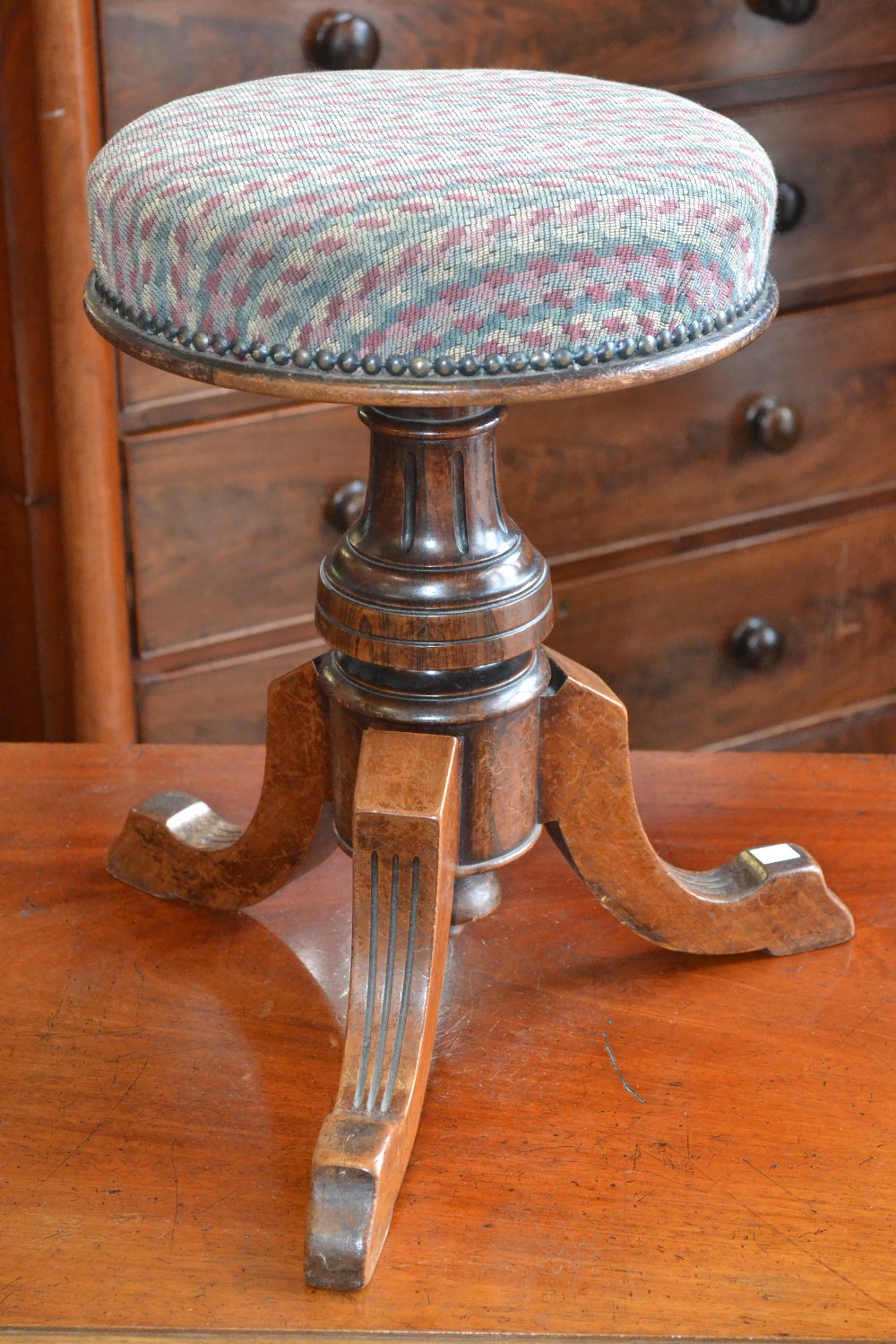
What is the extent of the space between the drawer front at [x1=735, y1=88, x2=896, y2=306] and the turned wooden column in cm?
58

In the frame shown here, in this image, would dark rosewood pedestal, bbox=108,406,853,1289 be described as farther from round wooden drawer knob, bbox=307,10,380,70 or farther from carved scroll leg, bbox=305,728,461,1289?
round wooden drawer knob, bbox=307,10,380,70

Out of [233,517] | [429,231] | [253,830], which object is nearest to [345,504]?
[233,517]

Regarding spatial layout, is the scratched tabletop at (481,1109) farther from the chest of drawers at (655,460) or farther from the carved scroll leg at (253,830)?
the chest of drawers at (655,460)

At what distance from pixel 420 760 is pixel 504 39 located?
1.89 feet

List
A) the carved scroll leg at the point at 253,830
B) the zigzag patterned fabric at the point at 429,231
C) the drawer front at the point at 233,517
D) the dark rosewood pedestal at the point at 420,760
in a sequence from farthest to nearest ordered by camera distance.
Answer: the drawer front at the point at 233,517
the carved scroll leg at the point at 253,830
the dark rosewood pedestal at the point at 420,760
the zigzag patterned fabric at the point at 429,231

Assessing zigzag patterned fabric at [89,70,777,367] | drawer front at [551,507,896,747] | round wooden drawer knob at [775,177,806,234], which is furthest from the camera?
drawer front at [551,507,896,747]

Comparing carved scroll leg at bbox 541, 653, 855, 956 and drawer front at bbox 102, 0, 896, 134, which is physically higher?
drawer front at bbox 102, 0, 896, 134

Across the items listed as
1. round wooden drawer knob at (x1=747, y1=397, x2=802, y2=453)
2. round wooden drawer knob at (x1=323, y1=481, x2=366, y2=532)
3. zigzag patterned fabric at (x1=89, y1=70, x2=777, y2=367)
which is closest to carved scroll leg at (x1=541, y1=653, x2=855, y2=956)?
zigzag patterned fabric at (x1=89, y1=70, x2=777, y2=367)

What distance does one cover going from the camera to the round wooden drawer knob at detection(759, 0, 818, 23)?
44.3 inches

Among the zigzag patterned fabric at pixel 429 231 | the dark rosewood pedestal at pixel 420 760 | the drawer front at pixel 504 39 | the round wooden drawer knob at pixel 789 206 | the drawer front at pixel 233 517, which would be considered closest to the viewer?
the zigzag patterned fabric at pixel 429 231

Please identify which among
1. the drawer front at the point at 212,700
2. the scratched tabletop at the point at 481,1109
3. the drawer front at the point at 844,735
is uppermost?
the scratched tabletop at the point at 481,1109

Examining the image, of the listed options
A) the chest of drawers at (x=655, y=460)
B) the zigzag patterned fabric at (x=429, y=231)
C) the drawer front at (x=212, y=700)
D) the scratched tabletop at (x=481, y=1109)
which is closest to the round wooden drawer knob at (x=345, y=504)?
the chest of drawers at (x=655, y=460)

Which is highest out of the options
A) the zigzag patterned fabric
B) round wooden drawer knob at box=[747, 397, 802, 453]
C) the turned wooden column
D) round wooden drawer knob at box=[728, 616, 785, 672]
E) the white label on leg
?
the zigzag patterned fabric

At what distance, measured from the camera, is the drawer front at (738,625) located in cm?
129
